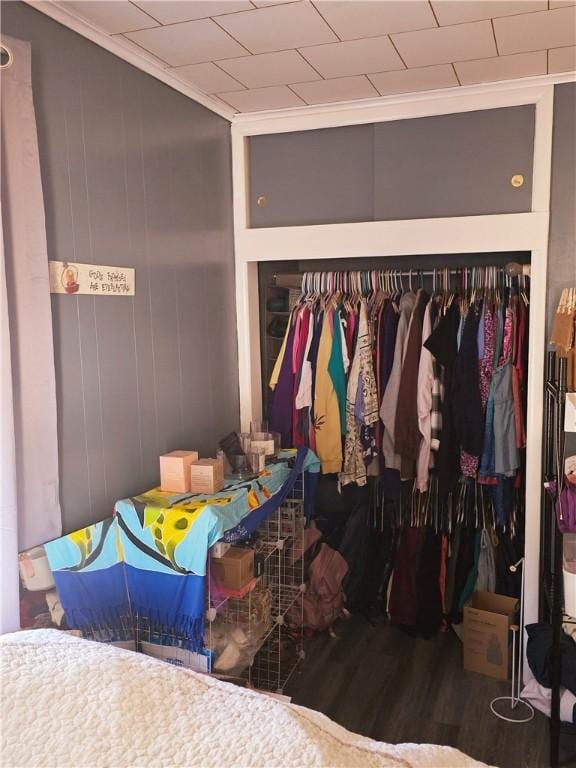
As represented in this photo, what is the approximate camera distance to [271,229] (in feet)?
10.3

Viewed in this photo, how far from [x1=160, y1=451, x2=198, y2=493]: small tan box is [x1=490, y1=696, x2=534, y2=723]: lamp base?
161cm

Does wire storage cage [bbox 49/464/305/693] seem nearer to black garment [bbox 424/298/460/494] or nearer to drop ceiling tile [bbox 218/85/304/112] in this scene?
black garment [bbox 424/298/460/494]

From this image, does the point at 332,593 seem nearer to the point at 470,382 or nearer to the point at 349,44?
the point at 470,382

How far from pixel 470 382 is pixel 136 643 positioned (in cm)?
176

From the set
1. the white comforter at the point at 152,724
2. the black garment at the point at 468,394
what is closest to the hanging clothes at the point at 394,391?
the black garment at the point at 468,394

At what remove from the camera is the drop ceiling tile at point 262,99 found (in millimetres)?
2752

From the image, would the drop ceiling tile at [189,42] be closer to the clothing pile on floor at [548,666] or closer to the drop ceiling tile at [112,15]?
the drop ceiling tile at [112,15]

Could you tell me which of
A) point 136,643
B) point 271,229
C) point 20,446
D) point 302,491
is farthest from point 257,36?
A: point 136,643

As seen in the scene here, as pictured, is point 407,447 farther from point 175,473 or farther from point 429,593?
point 175,473

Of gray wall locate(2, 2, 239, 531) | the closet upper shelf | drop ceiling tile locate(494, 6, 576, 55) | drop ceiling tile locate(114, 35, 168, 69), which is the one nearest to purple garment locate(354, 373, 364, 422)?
gray wall locate(2, 2, 239, 531)

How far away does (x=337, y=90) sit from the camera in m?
2.76

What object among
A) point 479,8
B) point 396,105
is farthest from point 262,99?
point 479,8

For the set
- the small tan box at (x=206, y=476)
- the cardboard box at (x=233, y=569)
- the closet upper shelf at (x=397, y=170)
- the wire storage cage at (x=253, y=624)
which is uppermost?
the closet upper shelf at (x=397, y=170)

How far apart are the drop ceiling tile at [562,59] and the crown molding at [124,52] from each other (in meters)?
1.35
